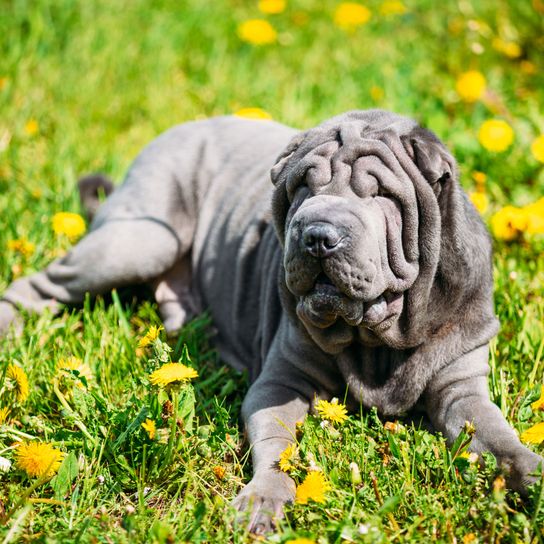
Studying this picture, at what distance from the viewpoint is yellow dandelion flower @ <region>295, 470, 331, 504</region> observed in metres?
2.39

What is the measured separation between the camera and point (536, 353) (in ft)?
10.6

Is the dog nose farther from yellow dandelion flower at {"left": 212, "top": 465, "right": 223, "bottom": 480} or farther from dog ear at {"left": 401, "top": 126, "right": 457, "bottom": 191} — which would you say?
yellow dandelion flower at {"left": 212, "top": 465, "right": 223, "bottom": 480}

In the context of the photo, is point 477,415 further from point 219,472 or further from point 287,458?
point 219,472

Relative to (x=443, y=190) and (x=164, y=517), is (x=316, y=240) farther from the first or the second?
(x=164, y=517)

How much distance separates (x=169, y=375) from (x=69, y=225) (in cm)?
194

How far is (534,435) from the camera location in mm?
2580

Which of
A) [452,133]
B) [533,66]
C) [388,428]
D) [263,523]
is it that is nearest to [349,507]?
[263,523]

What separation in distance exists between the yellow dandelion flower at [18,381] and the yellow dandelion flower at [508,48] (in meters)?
4.11

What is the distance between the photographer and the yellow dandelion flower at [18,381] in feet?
9.56

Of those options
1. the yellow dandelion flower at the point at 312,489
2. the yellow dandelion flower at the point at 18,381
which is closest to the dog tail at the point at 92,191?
the yellow dandelion flower at the point at 18,381

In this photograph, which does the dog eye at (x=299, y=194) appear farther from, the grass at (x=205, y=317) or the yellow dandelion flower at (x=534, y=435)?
the yellow dandelion flower at (x=534, y=435)

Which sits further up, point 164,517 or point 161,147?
point 161,147

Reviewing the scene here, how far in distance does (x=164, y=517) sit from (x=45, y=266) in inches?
80.0

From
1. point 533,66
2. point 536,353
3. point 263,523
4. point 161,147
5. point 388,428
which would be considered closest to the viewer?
point 263,523
